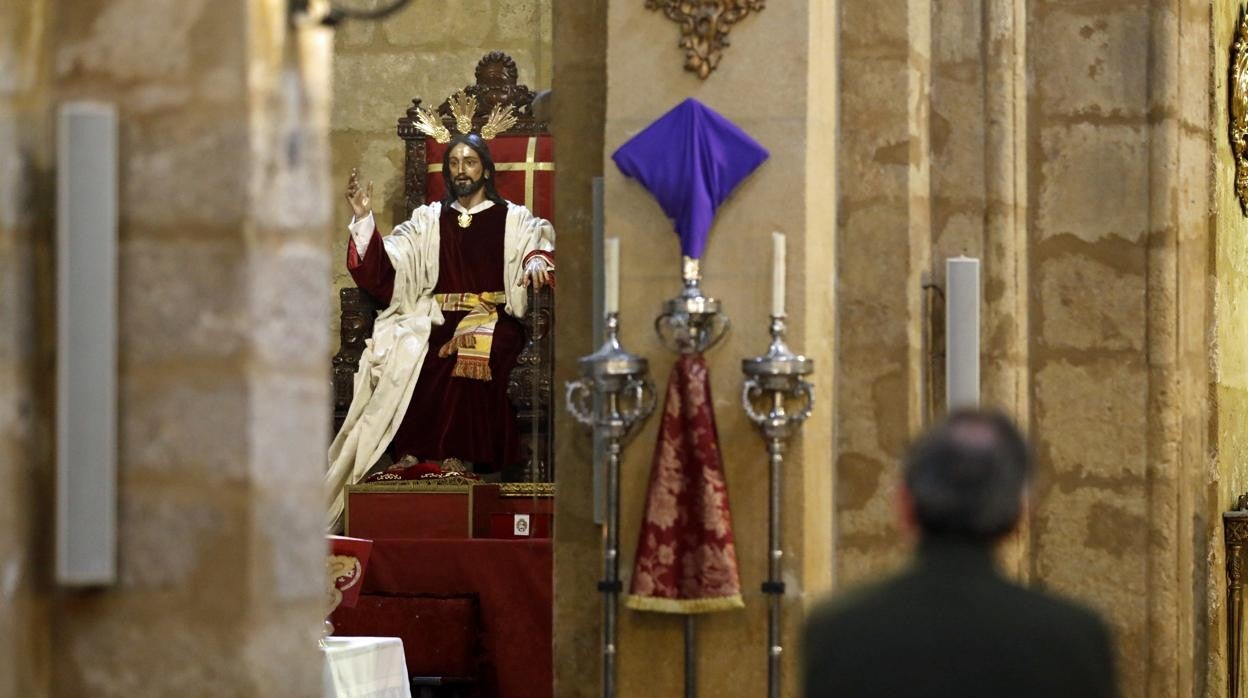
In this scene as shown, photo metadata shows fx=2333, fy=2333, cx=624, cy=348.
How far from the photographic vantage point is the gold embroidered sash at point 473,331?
1066 cm

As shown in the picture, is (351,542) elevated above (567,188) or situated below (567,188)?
below

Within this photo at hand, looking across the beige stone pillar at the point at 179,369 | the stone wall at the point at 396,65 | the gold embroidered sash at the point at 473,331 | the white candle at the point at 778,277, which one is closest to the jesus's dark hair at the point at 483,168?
the gold embroidered sash at the point at 473,331

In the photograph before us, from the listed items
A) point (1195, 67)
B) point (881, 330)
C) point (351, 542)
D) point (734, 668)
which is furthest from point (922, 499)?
point (1195, 67)

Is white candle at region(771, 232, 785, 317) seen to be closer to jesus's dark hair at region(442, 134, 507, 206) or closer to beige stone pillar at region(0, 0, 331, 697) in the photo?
beige stone pillar at region(0, 0, 331, 697)

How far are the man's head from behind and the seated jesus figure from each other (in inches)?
301

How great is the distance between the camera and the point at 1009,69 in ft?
24.9

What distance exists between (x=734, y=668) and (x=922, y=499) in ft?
11.3

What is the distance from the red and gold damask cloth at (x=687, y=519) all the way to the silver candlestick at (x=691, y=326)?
0.05 metres

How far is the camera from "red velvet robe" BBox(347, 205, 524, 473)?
10.5m

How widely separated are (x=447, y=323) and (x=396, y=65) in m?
2.62

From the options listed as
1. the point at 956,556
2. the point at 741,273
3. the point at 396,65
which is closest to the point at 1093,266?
the point at 741,273

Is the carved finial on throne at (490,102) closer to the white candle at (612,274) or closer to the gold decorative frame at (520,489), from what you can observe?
the gold decorative frame at (520,489)

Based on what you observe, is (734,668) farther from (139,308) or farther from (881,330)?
(139,308)

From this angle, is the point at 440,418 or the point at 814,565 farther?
the point at 440,418
